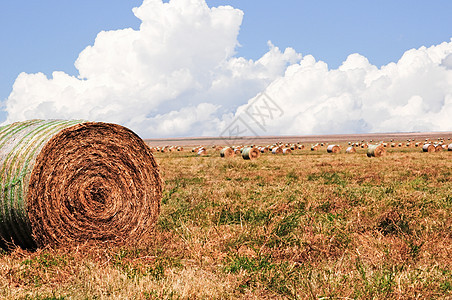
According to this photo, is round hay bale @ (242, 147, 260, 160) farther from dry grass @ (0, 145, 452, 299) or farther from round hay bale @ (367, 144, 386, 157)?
dry grass @ (0, 145, 452, 299)

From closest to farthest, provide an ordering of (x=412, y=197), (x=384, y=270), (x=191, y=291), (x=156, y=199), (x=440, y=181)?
(x=191, y=291) < (x=384, y=270) < (x=156, y=199) < (x=412, y=197) < (x=440, y=181)

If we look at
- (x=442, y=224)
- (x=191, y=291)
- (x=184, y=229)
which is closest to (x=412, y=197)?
(x=442, y=224)

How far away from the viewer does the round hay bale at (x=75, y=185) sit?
6.04 metres

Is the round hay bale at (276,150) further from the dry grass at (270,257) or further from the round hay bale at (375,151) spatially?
the dry grass at (270,257)

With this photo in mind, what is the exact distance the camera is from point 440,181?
48.1 feet

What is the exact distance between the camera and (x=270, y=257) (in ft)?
18.7

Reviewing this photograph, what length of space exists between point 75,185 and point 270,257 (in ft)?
11.2

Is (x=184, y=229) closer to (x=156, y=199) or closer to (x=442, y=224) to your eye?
(x=156, y=199)

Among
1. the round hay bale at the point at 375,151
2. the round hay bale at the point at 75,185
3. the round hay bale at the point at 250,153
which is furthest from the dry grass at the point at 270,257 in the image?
the round hay bale at the point at 375,151

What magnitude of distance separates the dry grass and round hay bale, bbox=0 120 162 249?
0.36 m

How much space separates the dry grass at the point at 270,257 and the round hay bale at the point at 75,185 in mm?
361

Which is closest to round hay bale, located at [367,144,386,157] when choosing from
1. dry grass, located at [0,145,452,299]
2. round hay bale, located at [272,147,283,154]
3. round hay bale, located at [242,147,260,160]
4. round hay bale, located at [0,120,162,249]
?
round hay bale, located at [242,147,260,160]

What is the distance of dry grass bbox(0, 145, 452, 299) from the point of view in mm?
4480

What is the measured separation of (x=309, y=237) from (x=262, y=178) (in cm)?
987
